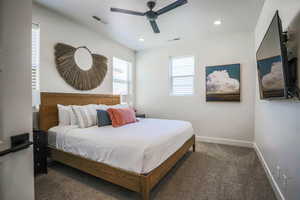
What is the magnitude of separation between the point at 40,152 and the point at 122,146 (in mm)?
1486

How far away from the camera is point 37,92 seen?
8.36 feet

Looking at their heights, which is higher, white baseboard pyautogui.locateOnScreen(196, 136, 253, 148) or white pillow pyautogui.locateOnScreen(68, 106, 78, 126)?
white pillow pyautogui.locateOnScreen(68, 106, 78, 126)

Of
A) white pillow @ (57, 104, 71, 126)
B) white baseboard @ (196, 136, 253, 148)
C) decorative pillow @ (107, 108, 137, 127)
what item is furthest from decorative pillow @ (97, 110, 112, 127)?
white baseboard @ (196, 136, 253, 148)

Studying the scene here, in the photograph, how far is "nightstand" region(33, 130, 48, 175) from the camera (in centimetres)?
218

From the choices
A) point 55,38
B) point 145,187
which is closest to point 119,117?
point 145,187

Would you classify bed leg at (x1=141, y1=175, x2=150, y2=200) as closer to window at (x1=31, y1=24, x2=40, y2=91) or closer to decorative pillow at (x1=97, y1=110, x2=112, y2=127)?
decorative pillow at (x1=97, y1=110, x2=112, y2=127)

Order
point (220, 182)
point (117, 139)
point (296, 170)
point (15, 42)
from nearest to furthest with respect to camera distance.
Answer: point (15, 42) < point (296, 170) < point (117, 139) < point (220, 182)

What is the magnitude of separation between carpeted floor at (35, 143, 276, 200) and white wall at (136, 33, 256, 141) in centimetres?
119

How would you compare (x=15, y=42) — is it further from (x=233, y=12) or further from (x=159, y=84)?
(x=159, y=84)

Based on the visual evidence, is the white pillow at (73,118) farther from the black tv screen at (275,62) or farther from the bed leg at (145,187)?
the black tv screen at (275,62)

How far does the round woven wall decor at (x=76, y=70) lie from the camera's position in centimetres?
284

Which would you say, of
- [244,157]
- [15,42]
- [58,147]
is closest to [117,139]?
[58,147]

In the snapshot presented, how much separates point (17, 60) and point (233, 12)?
342 cm

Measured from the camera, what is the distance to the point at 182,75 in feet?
14.2
